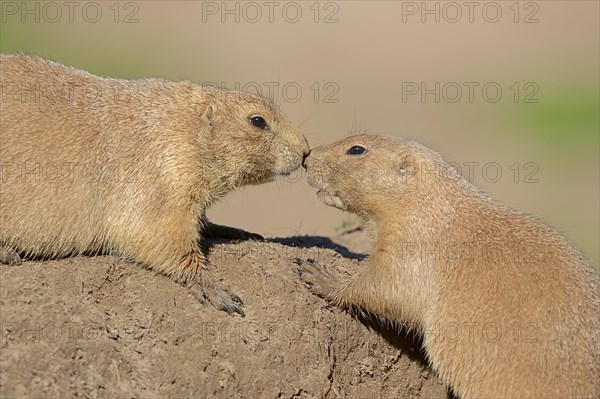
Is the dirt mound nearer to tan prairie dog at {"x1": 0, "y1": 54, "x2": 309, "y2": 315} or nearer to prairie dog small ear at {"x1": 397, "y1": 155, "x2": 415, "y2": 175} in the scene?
tan prairie dog at {"x1": 0, "y1": 54, "x2": 309, "y2": 315}

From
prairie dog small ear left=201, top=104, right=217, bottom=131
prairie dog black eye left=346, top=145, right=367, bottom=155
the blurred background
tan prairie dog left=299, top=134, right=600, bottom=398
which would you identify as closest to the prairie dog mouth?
tan prairie dog left=299, top=134, right=600, bottom=398

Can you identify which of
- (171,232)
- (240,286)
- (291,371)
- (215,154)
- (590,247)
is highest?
(215,154)

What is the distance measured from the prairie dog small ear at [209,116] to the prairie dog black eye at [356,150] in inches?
55.0

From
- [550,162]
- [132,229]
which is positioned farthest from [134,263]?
[550,162]

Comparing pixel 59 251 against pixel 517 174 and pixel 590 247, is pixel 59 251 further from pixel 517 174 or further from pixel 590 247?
pixel 517 174

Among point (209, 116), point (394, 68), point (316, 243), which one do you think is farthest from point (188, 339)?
point (394, 68)

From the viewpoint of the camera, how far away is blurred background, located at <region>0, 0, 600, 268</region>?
74.4ft

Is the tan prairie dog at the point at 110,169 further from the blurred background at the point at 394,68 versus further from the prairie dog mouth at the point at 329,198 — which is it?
the blurred background at the point at 394,68

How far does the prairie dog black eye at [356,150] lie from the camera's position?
884cm

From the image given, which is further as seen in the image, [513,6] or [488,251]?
[513,6]

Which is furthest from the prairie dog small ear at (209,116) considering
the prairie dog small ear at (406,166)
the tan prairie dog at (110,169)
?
the prairie dog small ear at (406,166)

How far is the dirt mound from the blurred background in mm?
9738

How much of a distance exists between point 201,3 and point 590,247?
930 inches

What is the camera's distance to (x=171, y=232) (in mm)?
7656
